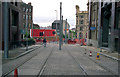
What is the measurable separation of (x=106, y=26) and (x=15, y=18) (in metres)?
15.5

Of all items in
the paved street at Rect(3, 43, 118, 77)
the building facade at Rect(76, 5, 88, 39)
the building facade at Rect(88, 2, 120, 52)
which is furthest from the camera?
the building facade at Rect(76, 5, 88, 39)

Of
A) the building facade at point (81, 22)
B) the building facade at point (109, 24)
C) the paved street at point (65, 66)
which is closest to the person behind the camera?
the paved street at point (65, 66)

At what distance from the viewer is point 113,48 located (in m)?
18.5

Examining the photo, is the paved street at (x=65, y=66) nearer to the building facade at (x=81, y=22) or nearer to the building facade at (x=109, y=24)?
the building facade at (x=109, y=24)

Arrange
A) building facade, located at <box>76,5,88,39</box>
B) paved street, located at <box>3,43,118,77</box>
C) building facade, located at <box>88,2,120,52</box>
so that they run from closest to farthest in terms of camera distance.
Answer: paved street, located at <box>3,43,118,77</box>
building facade, located at <box>88,2,120,52</box>
building facade, located at <box>76,5,88,39</box>

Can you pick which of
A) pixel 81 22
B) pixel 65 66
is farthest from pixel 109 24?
pixel 81 22

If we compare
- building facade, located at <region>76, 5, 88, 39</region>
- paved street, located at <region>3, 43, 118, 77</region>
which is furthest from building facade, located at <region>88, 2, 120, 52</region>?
building facade, located at <region>76, 5, 88, 39</region>

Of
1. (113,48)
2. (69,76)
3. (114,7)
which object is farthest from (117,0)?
(69,76)

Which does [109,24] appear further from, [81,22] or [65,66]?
[81,22]

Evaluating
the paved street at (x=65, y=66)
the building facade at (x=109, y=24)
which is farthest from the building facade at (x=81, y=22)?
the paved street at (x=65, y=66)

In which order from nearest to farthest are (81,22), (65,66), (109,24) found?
(65,66), (109,24), (81,22)

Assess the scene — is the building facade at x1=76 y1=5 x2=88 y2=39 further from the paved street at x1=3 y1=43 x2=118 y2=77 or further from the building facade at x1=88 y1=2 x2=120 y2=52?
the paved street at x1=3 y1=43 x2=118 y2=77

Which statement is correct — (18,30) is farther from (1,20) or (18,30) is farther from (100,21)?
(100,21)

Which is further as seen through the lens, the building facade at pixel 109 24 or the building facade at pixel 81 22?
the building facade at pixel 81 22
